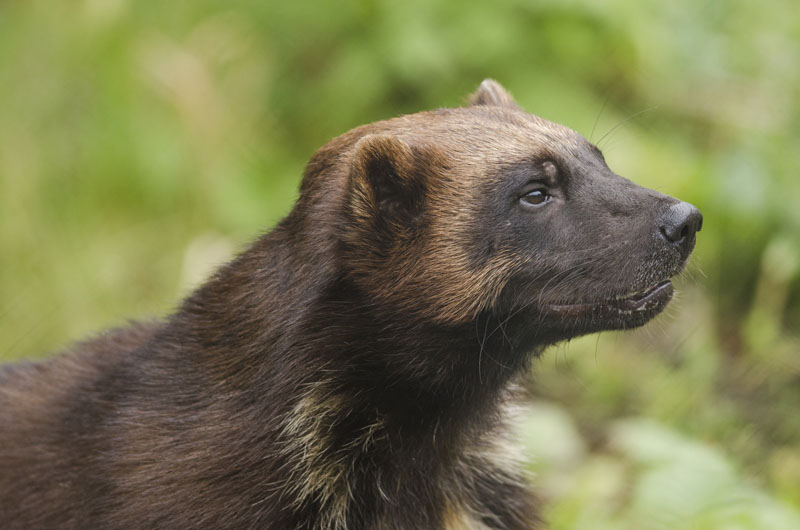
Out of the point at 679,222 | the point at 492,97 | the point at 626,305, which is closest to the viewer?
the point at 679,222

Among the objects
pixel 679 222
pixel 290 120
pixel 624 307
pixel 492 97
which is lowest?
pixel 290 120

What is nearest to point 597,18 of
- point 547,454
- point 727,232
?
point 727,232

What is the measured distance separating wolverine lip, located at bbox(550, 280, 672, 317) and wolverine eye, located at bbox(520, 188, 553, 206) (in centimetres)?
31

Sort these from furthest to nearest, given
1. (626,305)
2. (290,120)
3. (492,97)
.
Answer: (290,120) < (492,97) < (626,305)

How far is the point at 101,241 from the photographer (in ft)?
21.6

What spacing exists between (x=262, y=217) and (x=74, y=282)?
1.23 metres

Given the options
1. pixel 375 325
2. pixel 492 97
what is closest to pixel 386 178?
pixel 375 325

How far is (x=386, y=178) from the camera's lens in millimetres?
3049

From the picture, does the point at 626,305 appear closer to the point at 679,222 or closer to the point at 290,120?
the point at 679,222

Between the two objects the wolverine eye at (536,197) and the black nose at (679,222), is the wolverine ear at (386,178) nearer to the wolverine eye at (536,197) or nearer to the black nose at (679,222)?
the wolverine eye at (536,197)

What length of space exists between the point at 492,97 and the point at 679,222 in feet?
3.18

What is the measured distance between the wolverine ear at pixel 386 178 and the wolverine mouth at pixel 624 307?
54cm

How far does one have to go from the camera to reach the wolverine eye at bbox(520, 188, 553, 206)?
303 cm

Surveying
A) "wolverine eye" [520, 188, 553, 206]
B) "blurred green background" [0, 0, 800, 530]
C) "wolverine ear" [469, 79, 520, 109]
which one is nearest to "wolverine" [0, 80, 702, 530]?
"wolverine eye" [520, 188, 553, 206]
